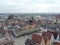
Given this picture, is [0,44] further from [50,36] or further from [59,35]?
[59,35]

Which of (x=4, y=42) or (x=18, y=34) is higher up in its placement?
(x=4, y=42)

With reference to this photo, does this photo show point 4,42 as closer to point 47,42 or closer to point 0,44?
point 0,44

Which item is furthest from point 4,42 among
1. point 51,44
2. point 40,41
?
point 51,44

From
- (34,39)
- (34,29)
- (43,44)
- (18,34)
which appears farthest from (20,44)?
(34,29)

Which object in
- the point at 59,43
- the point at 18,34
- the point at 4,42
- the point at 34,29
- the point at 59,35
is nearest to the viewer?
the point at 59,43

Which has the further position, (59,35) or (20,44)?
(59,35)

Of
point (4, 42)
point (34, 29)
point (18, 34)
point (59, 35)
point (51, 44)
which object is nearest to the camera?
point (4, 42)

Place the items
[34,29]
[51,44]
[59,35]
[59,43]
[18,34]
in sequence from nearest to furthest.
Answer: [59,43], [51,44], [59,35], [18,34], [34,29]

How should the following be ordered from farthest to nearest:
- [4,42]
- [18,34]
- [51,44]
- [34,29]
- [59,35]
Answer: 1. [34,29]
2. [18,34]
3. [59,35]
4. [51,44]
5. [4,42]

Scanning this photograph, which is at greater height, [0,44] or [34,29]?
[0,44]
